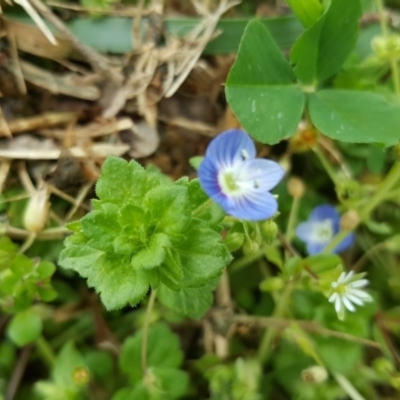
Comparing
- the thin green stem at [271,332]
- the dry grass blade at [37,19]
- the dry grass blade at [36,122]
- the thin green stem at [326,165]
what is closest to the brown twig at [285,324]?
the thin green stem at [271,332]

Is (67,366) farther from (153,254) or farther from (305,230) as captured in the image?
(305,230)

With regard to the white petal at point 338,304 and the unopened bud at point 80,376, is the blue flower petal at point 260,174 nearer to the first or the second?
the white petal at point 338,304

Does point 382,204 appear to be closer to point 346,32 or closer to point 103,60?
point 346,32

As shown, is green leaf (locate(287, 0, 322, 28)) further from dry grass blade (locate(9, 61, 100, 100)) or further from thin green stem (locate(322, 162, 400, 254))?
dry grass blade (locate(9, 61, 100, 100))

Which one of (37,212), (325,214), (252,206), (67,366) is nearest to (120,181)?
(252,206)

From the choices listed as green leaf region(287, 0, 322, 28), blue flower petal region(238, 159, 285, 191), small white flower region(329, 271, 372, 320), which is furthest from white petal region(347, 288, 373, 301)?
green leaf region(287, 0, 322, 28)

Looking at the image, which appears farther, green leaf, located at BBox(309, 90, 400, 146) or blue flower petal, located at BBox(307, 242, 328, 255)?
blue flower petal, located at BBox(307, 242, 328, 255)
